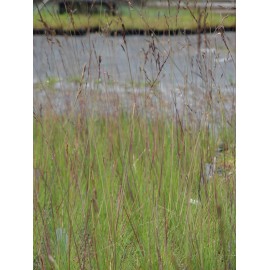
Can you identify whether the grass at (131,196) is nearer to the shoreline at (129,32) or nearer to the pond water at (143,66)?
the pond water at (143,66)

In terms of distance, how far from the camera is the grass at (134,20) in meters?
2.29

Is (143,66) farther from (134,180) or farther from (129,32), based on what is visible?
(134,180)

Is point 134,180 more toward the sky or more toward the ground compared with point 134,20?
more toward the ground

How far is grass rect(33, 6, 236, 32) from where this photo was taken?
2289 millimetres

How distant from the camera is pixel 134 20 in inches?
92.4

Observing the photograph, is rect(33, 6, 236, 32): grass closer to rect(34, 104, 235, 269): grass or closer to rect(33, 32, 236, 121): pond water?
rect(33, 32, 236, 121): pond water

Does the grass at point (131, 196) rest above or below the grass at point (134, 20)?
below

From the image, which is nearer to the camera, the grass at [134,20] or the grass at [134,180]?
the grass at [134,180]

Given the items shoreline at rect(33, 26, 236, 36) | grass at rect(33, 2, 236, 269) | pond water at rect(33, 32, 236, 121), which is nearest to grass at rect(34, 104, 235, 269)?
grass at rect(33, 2, 236, 269)

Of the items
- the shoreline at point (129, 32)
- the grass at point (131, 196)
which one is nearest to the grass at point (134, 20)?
the shoreline at point (129, 32)

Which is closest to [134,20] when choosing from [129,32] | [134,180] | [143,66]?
[129,32]
